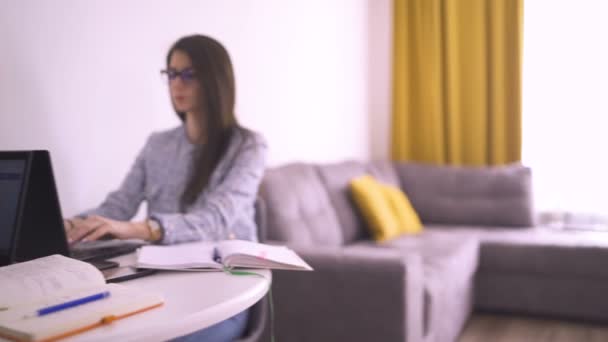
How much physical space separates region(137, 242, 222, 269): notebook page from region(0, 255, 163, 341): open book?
0.18m

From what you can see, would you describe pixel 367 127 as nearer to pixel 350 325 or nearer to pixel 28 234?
pixel 350 325

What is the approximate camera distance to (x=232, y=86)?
6.06 feet

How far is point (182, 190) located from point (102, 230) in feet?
1.48

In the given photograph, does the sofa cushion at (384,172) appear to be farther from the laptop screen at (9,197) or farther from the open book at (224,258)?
the laptop screen at (9,197)

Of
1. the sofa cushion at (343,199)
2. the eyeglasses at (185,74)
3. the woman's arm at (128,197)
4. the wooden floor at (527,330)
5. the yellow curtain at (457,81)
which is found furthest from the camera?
the yellow curtain at (457,81)

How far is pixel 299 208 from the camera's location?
2775 millimetres

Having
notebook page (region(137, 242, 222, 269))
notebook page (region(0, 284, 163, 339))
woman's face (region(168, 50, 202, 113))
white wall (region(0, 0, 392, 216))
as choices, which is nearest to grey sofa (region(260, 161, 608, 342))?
white wall (region(0, 0, 392, 216))

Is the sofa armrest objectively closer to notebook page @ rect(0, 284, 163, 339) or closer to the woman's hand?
the woman's hand

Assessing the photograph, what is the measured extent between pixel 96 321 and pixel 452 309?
2.07 m

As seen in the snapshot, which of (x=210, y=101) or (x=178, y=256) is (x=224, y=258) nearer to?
(x=178, y=256)

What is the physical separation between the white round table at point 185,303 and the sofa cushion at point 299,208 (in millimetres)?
1245

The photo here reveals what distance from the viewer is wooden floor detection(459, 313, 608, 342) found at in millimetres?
2854

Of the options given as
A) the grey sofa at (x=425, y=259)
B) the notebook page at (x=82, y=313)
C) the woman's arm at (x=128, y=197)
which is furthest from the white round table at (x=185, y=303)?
the grey sofa at (x=425, y=259)

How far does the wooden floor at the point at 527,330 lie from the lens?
2854 mm
